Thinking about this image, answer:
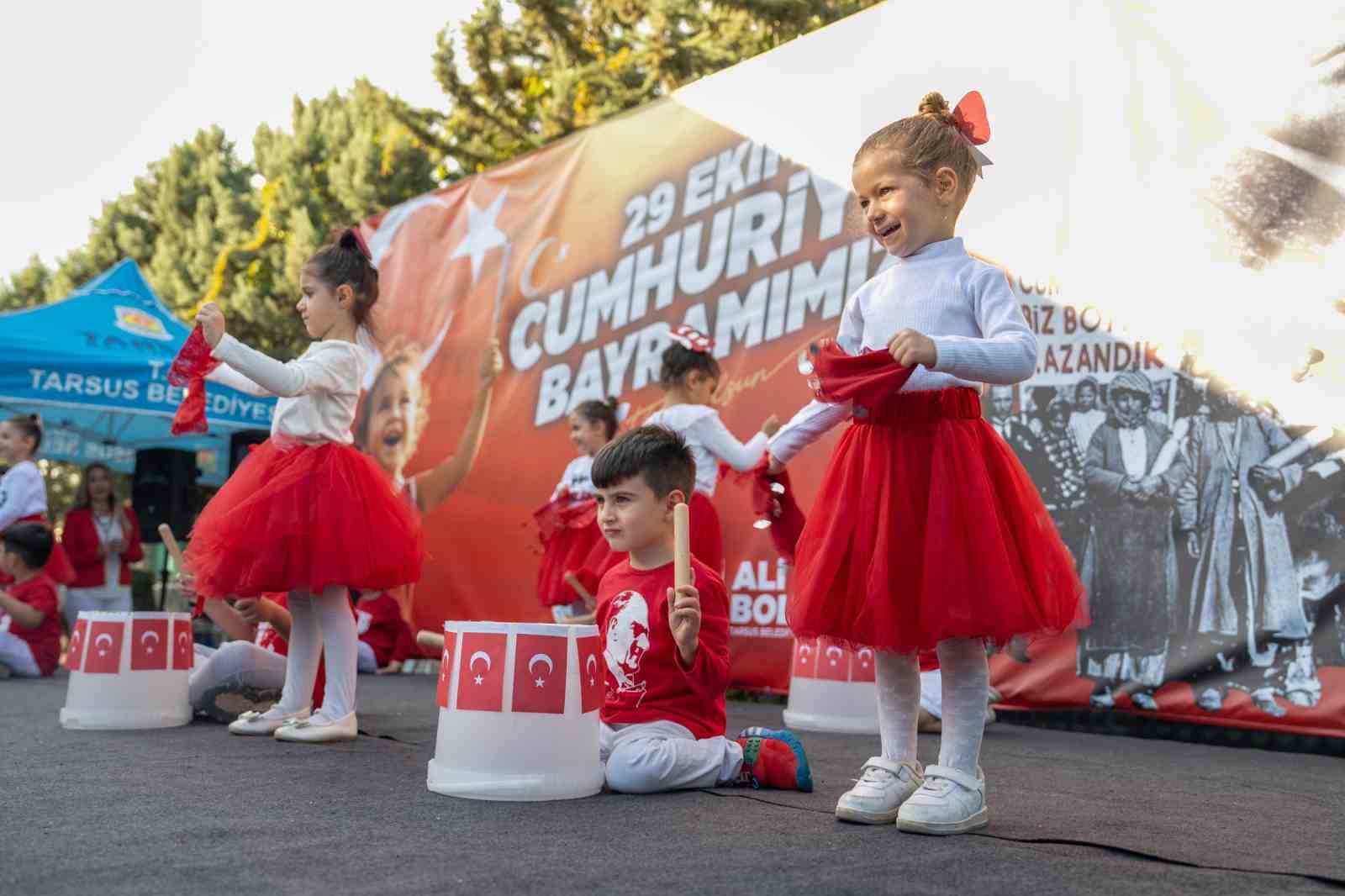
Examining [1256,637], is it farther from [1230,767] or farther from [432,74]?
[432,74]

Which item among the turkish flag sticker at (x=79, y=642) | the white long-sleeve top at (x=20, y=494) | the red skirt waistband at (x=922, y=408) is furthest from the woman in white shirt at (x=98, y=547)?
the red skirt waistband at (x=922, y=408)

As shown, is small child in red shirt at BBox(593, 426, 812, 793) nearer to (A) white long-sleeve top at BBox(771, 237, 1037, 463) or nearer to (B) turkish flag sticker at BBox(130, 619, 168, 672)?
(A) white long-sleeve top at BBox(771, 237, 1037, 463)

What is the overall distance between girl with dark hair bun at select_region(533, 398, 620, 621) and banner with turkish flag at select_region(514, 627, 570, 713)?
2517 millimetres

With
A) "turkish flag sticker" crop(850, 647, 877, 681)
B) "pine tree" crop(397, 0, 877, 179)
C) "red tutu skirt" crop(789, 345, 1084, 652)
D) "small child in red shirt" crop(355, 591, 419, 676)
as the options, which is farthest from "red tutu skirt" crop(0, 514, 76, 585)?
"pine tree" crop(397, 0, 877, 179)

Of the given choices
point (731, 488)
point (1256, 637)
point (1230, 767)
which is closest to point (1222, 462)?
point (1256, 637)

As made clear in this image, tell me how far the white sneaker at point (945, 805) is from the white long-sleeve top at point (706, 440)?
2.10m

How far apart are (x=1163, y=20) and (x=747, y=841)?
3.42 m

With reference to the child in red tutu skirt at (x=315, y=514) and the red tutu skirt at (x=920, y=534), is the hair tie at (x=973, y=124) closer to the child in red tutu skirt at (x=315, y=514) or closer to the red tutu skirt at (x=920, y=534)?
the red tutu skirt at (x=920, y=534)

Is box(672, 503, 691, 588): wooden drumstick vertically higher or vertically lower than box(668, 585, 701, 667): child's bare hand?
higher

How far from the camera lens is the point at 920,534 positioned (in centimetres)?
215

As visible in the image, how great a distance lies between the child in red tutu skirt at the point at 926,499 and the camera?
2059 mm

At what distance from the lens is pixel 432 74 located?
1253 centimetres

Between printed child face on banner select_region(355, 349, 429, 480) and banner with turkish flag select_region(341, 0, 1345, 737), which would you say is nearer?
banner with turkish flag select_region(341, 0, 1345, 737)

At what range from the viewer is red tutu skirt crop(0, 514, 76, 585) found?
5.96m
